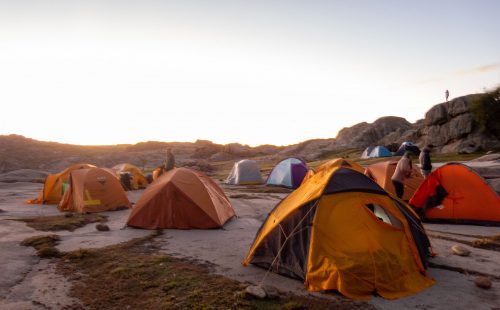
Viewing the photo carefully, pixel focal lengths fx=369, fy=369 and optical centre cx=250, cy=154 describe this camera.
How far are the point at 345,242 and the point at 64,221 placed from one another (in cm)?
1113

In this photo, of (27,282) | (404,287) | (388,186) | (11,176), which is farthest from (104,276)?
(11,176)

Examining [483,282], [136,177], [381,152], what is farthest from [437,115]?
[483,282]

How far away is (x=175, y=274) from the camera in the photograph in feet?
24.4

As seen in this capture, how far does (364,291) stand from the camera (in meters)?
6.40

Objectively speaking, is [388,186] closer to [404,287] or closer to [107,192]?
[404,287]

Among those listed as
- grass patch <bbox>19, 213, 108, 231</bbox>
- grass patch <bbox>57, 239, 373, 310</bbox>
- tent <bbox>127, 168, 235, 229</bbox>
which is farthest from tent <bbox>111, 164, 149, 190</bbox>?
grass patch <bbox>57, 239, 373, 310</bbox>

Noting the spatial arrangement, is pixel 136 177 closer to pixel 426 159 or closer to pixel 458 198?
pixel 426 159

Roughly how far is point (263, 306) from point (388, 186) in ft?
37.8

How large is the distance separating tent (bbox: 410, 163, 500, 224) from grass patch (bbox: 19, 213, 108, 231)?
474 inches

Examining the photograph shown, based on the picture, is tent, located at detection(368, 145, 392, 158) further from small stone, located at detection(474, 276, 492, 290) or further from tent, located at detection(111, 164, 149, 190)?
small stone, located at detection(474, 276, 492, 290)

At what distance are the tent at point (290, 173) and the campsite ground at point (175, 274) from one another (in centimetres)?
1377

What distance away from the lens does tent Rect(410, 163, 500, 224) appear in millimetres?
11984

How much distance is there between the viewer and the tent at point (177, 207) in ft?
40.4

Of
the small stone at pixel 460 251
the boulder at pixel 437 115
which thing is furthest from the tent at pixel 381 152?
the small stone at pixel 460 251
